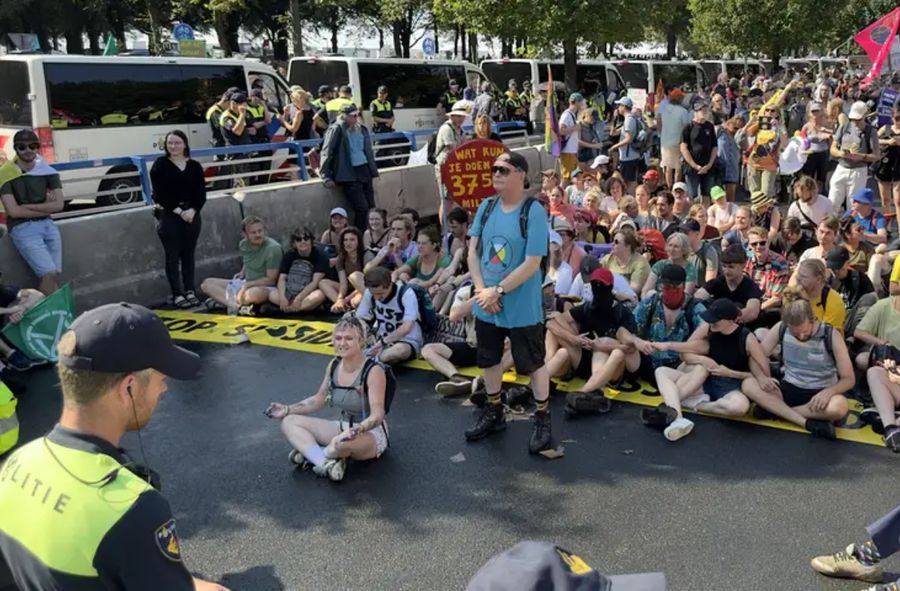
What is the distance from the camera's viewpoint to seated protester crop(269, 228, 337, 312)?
29.0 feet

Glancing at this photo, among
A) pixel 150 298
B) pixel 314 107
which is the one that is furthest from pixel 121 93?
pixel 150 298

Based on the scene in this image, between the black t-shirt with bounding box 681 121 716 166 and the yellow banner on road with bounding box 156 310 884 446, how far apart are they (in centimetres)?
642

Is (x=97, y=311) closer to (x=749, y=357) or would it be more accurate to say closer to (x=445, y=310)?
(x=749, y=357)

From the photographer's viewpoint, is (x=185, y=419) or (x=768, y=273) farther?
(x=768, y=273)

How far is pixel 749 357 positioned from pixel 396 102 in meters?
13.8

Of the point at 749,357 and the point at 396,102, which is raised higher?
the point at 396,102

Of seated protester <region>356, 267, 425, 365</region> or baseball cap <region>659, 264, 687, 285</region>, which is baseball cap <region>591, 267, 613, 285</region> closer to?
baseball cap <region>659, 264, 687, 285</region>

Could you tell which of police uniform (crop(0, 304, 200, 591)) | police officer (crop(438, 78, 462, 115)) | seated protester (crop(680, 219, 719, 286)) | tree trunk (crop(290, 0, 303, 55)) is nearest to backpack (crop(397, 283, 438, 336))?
seated protester (crop(680, 219, 719, 286))

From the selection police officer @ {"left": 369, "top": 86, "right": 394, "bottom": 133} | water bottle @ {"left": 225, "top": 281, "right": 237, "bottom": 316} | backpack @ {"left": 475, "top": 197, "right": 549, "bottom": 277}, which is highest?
police officer @ {"left": 369, "top": 86, "right": 394, "bottom": 133}

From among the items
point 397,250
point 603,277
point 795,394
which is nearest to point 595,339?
point 603,277

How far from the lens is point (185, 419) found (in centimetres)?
622

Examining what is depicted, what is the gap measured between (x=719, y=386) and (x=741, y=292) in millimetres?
1221

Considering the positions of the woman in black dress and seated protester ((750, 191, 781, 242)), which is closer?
the woman in black dress

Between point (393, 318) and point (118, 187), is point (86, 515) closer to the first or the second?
point (393, 318)
